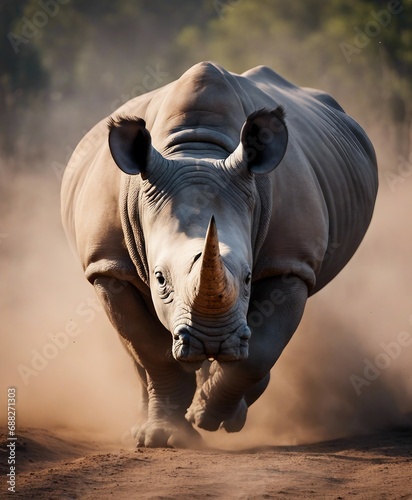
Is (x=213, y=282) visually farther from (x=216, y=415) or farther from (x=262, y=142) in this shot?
(x=216, y=415)

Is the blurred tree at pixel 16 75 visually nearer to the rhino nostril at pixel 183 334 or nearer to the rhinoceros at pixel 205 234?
the rhinoceros at pixel 205 234

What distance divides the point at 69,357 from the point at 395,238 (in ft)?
15.1

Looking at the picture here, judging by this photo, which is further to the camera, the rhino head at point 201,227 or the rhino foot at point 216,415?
the rhino foot at point 216,415

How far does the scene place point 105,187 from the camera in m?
9.09

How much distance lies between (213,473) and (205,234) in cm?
135

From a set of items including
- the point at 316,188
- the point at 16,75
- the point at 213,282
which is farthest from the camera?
the point at 16,75

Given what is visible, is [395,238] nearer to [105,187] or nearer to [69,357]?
[69,357]

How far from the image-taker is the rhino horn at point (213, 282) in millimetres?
6855

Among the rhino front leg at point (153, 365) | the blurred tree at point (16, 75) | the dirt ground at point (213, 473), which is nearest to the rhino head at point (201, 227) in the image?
the rhino front leg at point (153, 365)

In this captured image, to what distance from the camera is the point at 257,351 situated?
8602mm

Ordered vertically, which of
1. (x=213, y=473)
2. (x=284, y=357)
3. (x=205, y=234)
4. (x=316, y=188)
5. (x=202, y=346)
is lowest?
(x=213, y=473)

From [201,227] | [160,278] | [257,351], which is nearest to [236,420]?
[257,351]

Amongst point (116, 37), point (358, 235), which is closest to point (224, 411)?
point (358, 235)

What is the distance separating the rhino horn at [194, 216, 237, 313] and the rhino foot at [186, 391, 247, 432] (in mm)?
2078
